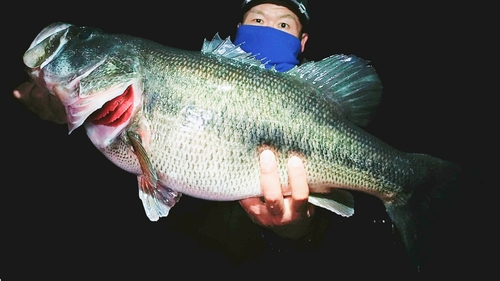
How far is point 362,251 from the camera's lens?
159 inches

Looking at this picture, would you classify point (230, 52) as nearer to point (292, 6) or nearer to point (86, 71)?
point (86, 71)

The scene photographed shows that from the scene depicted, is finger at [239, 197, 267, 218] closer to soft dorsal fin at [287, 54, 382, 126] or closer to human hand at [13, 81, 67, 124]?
soft dorsal fin at [287, 54, 382, 126]

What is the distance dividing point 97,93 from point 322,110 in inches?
28.5

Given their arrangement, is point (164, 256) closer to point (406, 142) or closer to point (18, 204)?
point (18, 204)

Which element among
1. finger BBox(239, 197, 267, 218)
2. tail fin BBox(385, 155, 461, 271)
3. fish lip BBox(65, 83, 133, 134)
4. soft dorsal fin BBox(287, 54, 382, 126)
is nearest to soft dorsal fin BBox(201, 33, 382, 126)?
soft dorsal fin BBox(287, 54, 382, 126)

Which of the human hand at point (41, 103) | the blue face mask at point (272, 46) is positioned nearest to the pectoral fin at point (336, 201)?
the blue face mask at point (272, 46)

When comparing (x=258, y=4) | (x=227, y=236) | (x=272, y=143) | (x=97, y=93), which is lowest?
(x=227, y=236)

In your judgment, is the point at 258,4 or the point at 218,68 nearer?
the point at 218,68

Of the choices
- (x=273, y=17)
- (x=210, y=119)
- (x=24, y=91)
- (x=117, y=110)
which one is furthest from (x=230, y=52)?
(x=24, y=91)

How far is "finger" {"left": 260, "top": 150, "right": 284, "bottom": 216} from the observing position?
1112mm

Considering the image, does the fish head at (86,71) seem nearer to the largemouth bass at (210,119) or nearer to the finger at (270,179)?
the largemouth bass at (210,119)

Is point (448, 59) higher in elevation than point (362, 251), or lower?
higher

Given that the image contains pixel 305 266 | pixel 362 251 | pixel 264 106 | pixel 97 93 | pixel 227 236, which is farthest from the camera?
pixel 362 251

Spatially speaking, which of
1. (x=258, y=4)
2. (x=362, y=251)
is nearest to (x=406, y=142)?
(x=362, y=251)
